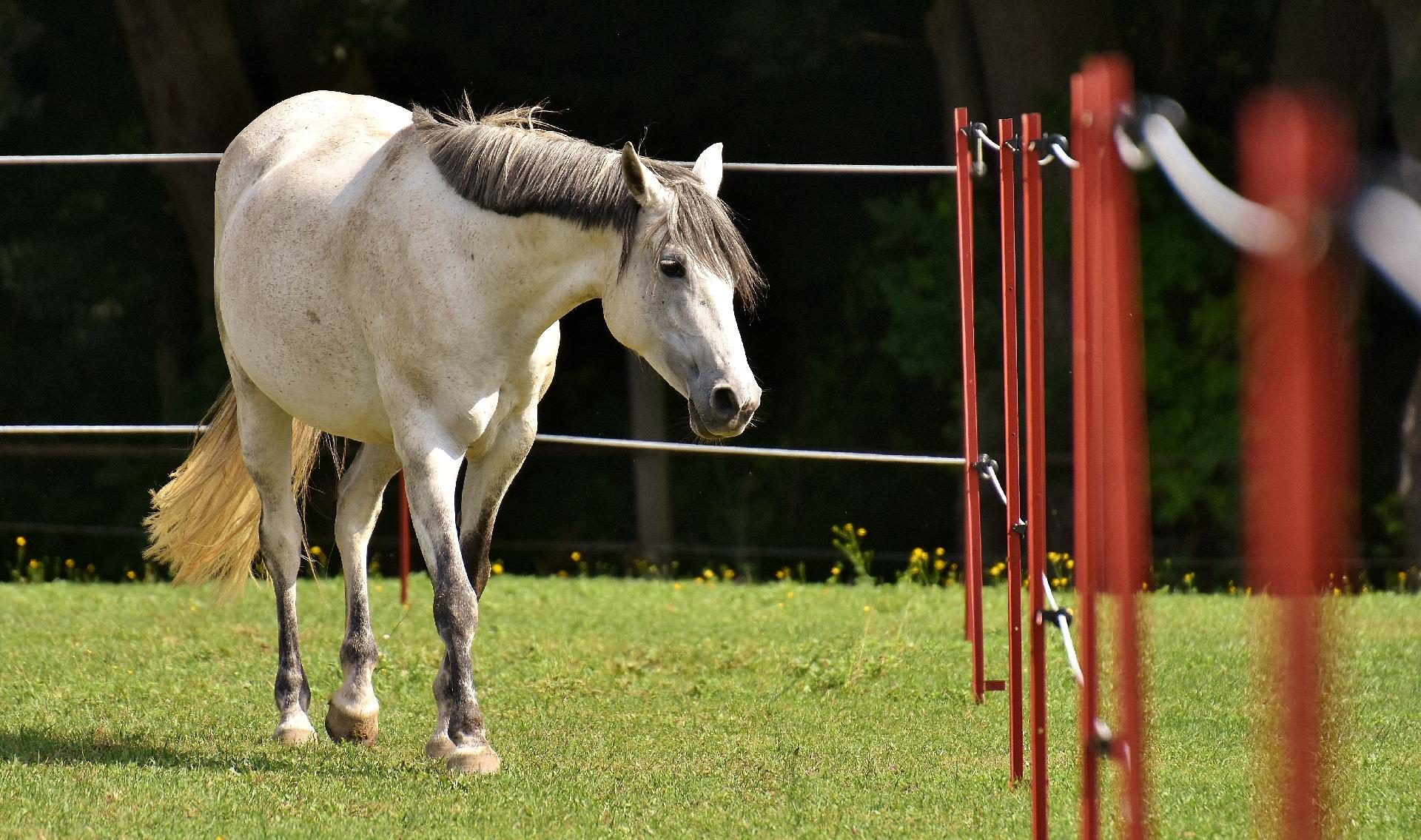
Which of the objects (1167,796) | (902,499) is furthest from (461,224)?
(902,499)

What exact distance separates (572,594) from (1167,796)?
457 cm

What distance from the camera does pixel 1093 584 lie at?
8.30 ft

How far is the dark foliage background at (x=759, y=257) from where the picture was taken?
12367 millimetres

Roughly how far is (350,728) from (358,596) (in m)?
0.45

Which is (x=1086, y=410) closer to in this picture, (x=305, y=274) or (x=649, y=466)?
(x=305, y=274)

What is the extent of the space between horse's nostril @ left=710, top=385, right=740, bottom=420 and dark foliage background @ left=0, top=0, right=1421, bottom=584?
7.47 meters

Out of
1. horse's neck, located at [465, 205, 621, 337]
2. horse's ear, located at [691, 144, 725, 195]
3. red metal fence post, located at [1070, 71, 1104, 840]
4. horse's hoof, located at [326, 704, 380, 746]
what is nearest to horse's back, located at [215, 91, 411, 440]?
horse's neck, located at [465, 205, 621, 337]

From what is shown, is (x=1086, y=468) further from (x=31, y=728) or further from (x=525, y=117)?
(x=31, y=728)

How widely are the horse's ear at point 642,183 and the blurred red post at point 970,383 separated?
114 centimetres

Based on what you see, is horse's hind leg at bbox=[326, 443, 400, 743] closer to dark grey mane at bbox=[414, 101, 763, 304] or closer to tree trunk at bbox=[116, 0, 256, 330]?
dark grey mane at bbox=[414, 101, 763, 304]

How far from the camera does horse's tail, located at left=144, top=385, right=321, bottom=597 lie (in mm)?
5652

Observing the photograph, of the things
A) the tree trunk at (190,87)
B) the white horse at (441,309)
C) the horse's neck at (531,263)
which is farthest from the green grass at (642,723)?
the tree trunk at (190,87)

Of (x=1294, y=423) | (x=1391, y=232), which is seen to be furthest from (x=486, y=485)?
(x=1391, y=232)

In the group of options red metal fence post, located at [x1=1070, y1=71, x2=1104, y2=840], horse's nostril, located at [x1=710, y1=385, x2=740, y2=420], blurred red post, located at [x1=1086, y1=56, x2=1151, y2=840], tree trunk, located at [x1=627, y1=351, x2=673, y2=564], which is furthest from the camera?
tree trunk, located at [x1=627, y1=351, x2=673, y2=564]
